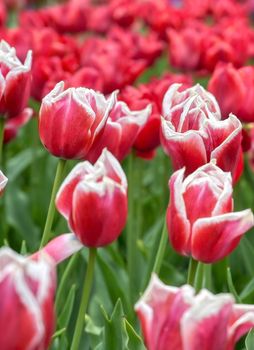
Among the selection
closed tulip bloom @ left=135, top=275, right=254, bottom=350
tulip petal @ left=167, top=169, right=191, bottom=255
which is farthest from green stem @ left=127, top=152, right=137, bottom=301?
closed tulip bloom @ left=135, top=275, right=254, bottom=350

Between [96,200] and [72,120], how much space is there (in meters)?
0.25

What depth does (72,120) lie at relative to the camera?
3.97 feet

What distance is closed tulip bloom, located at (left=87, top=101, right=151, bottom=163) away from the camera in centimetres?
134

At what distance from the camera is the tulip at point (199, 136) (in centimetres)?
120

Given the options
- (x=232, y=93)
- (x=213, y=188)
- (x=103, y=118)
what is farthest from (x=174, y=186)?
(x=232, y=93)

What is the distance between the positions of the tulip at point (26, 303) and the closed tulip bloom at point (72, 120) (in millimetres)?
443

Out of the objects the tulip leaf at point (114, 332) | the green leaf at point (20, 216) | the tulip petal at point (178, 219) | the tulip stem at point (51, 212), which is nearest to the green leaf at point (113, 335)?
the tulip leaf at point (114, 332)

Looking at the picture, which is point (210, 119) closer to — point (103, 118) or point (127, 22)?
point (103, 118)

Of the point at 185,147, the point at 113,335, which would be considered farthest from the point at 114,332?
the point at 185,147

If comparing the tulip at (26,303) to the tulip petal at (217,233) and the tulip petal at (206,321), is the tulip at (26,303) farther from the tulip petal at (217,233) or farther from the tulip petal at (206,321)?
the tulip petal at (217,233)

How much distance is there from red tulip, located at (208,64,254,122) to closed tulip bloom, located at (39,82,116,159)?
53 centimetres

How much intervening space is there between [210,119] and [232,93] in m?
0.52

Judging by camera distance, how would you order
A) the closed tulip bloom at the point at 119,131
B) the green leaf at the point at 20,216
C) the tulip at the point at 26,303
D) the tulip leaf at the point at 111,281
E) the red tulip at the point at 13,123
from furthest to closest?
the green leaf at the point at 20,216 → the red tulip at the point at 13,123 → the tulip leaf at the point at 111,281 → the closed tulip bloom at the point at 119,131 → the tulip at the point at 26,303

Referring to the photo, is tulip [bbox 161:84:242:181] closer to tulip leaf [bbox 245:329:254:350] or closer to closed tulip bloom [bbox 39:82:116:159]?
closed tulip bloom [bbox 39:82:116:159]
